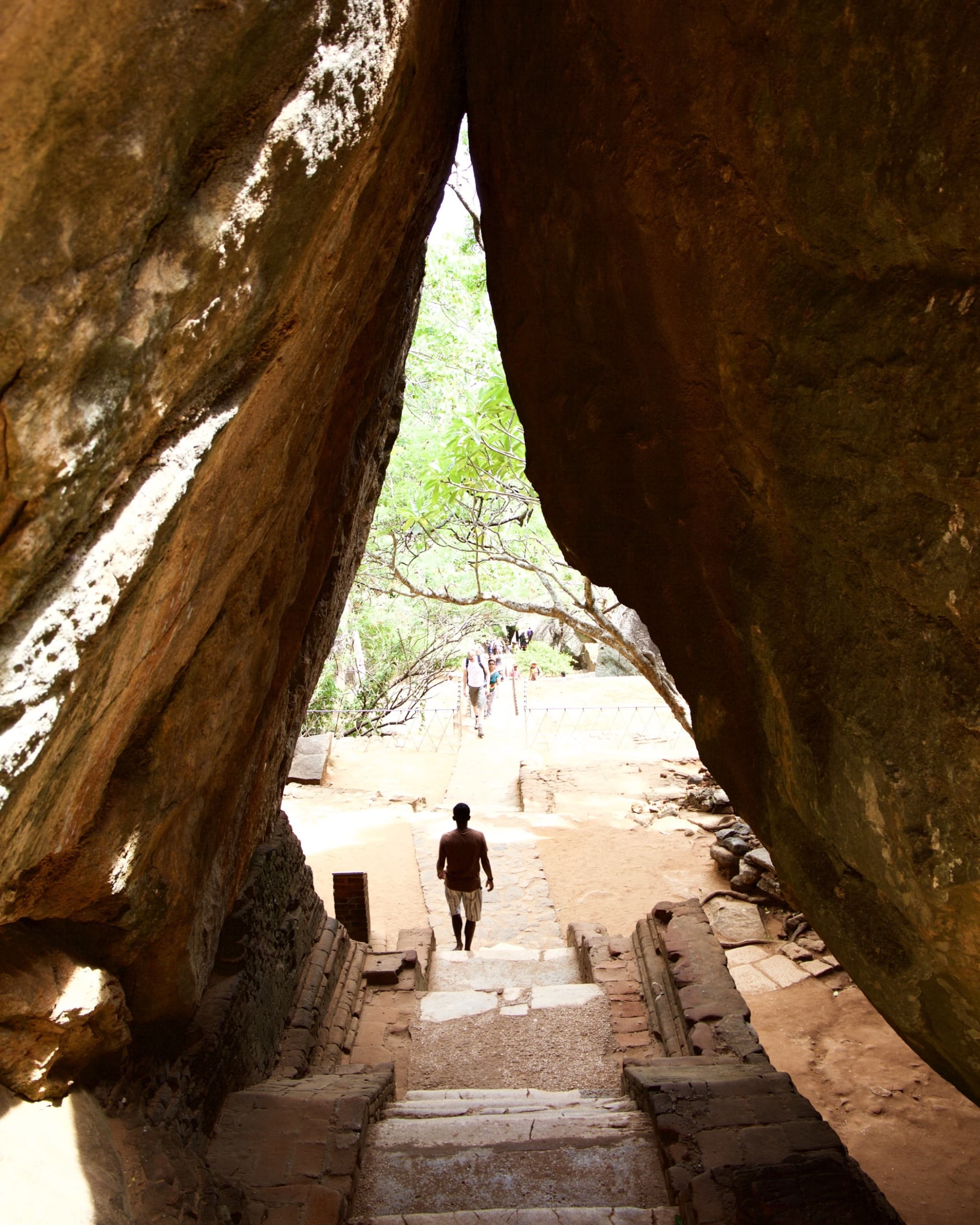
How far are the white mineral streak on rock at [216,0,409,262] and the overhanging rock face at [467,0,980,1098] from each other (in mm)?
1157

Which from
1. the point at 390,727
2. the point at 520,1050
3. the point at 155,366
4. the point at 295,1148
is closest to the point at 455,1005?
the point at 520,1050

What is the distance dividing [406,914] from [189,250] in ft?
28.2

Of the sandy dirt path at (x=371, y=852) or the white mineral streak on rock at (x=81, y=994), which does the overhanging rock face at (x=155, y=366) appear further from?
the sandy dirt path at (x=371, y=852)

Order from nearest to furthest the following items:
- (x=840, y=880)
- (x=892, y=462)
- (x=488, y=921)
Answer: (x=892, y=462)
(x=840, y=880)
(x=488, y=921)

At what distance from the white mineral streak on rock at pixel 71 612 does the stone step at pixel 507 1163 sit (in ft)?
11.3

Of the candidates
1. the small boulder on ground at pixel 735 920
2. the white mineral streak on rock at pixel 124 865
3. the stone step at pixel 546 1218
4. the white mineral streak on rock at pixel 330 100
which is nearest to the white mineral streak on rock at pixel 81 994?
the white mineral streak on rock at pixel 124 865

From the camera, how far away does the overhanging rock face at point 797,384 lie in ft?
8.17

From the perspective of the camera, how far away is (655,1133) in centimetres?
453

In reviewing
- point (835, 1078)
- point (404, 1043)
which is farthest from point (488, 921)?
point (835, 1078)

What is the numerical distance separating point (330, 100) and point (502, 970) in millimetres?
7215

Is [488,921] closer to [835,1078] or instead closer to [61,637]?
[835,1078]

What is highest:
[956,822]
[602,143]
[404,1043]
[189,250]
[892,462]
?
[602,143]

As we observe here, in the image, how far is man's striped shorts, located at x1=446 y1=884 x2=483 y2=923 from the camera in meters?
7.62

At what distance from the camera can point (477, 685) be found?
18.1 metres
